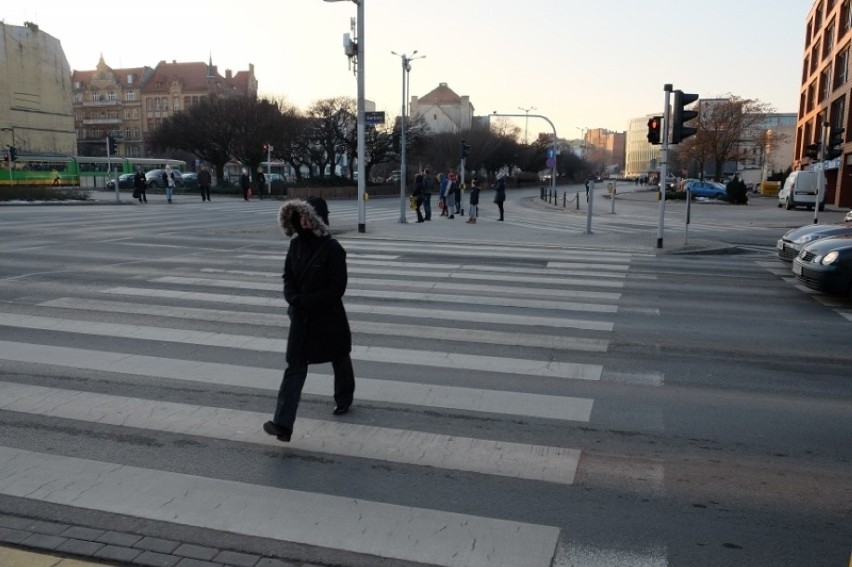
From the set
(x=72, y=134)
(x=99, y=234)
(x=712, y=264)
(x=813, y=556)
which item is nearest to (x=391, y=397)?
(x=813, y=556)

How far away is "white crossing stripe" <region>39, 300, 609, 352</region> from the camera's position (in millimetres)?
7945

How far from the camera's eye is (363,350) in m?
7.47

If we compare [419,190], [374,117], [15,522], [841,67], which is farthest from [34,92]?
[15,522]

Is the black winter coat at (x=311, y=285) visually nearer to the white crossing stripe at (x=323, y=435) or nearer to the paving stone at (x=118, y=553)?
the white crossing stripe at (x=323, y=435)

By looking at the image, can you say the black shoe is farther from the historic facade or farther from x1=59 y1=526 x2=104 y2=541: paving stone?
the historic facade

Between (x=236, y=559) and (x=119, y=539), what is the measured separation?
0.66m

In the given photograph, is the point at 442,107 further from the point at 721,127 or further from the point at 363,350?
the point at 363,350

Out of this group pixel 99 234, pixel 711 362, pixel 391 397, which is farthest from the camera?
pixel 99 234

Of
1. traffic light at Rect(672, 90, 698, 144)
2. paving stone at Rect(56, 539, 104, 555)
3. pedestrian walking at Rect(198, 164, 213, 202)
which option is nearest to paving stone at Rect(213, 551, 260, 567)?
paving stone at Rect(56, 539, 104, 555)

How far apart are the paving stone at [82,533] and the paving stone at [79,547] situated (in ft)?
0.12

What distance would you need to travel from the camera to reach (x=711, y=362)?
23.9 feet

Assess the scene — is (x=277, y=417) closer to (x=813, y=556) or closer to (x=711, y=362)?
(x=813, y=556)

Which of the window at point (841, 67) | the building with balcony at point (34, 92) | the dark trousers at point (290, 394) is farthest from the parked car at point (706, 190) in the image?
the building with balcony at point (34, 92)

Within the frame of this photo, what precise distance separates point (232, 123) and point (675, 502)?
→ 51881 mm
